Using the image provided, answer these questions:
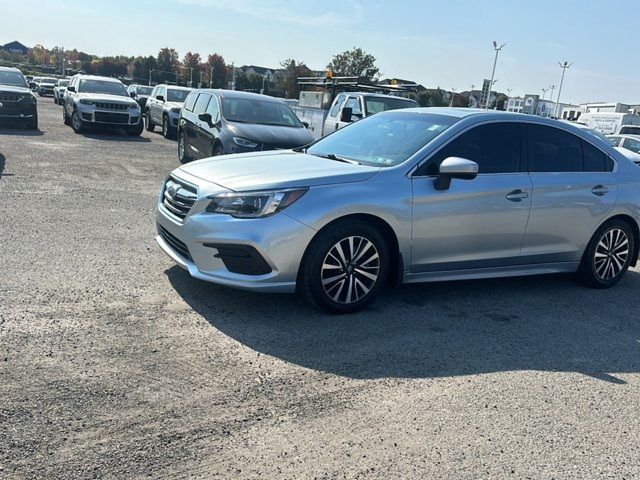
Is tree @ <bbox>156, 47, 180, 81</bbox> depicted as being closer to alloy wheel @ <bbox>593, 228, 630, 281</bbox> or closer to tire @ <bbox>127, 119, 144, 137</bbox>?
tire @ <bbox>127, 119, 144, 137</bbox>

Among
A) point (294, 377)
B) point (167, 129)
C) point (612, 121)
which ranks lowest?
point (294, 377)

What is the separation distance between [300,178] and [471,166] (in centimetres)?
148

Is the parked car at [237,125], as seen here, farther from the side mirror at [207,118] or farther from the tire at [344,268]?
the tire at [344,268]

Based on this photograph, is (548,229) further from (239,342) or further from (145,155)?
(145,155)

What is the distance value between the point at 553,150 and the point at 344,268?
275cm

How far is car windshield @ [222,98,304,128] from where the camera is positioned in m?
11.2

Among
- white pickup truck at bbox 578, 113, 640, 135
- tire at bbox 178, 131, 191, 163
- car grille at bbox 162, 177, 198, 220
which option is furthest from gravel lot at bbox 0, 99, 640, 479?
white pickup truck at bbox 578, 113, 640, 135

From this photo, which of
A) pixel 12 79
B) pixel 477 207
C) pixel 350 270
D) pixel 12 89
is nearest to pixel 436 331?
pixel 350 270

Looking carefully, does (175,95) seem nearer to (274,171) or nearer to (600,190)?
(274,171)

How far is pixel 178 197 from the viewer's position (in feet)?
16.8

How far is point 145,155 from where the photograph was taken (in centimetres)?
1472

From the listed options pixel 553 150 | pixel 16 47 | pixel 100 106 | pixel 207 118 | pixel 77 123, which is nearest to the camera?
pixel 553 150

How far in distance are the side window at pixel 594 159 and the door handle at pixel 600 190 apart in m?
0.20

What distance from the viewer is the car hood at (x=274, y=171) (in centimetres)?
471
